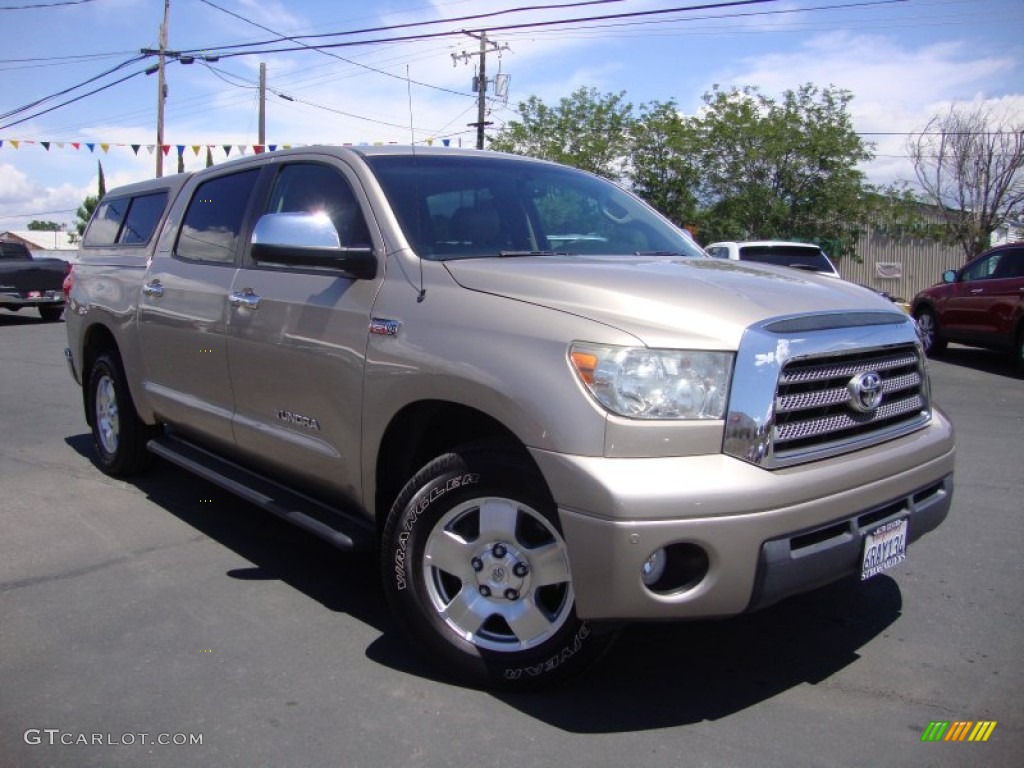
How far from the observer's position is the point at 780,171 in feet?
83.1

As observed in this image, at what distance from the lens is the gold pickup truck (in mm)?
2734

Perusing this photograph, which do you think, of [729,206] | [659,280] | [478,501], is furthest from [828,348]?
[729,206]

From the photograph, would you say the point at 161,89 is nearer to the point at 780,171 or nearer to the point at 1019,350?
the point at 780,171

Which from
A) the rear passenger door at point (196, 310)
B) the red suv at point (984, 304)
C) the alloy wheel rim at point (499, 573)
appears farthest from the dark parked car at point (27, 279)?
the alloy wheel rim at point (499, 573)

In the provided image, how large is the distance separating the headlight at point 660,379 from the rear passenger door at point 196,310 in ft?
7.86

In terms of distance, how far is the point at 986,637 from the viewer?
3.66 meters

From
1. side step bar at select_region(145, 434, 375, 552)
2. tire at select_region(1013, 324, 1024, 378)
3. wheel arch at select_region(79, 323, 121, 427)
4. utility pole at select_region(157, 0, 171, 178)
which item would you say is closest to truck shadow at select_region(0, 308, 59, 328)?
utility pole at select_region(157, 0, 171, 178)

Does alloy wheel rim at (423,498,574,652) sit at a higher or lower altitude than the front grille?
lower

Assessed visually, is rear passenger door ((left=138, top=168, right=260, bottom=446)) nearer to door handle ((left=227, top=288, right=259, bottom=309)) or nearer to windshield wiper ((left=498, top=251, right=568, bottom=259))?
door handle ((left=227, top=288, right=259, bottom=309))

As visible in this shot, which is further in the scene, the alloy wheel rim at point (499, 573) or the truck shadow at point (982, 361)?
the truck shadow at point (982, 361)

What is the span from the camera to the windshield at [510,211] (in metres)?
3.77

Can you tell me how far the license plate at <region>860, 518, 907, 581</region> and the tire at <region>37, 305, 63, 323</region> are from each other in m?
20.6

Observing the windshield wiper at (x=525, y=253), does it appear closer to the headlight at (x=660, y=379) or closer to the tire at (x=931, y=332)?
the headlight at (x=660, y=379)

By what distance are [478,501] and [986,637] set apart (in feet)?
7.21
